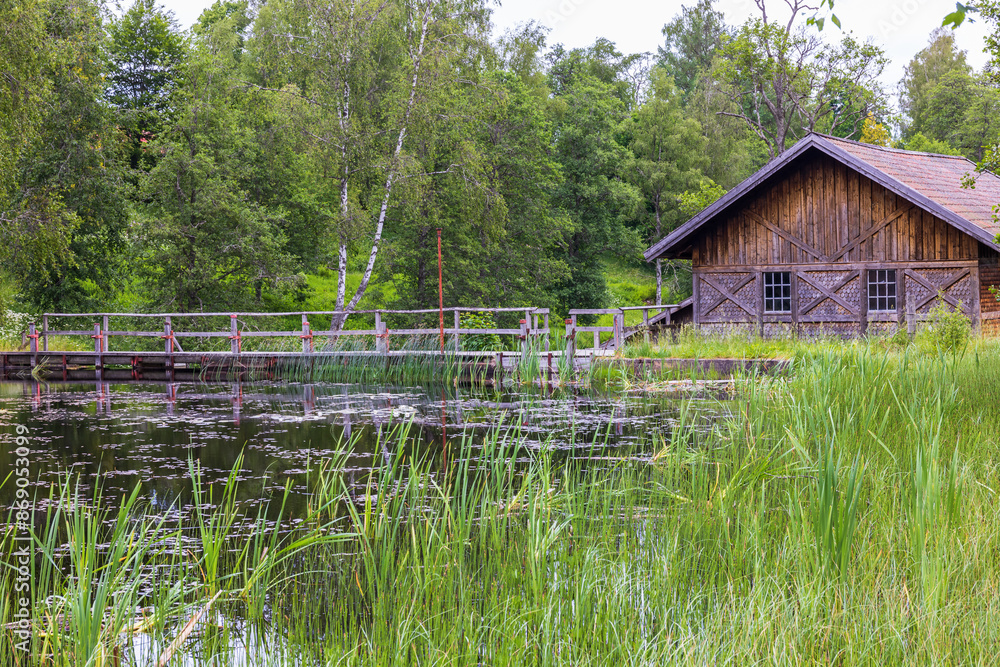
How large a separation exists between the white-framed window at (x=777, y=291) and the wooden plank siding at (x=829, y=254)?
17 centimetres

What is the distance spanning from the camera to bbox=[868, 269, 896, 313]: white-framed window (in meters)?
20.2

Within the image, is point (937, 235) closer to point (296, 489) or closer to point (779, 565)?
point (296, 489)

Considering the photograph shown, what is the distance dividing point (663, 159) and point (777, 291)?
21187mm

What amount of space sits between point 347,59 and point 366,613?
70.4 feet

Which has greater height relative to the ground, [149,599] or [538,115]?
[538,115]

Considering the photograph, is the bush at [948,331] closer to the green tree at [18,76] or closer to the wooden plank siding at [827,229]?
the wooden plank siding at [827,229]

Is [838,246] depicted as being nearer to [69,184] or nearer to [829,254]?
[829,254]

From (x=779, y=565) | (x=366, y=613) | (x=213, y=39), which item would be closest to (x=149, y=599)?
(x=366, y=613)

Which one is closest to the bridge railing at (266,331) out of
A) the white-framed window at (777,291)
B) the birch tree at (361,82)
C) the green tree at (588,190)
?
the birch tree at (361,82)

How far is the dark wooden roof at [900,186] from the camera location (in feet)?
60.2

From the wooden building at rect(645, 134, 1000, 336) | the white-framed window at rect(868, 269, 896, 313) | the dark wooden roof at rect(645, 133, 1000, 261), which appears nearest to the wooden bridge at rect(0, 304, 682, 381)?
the wooden building at rect(645, 134, 1000, 336)

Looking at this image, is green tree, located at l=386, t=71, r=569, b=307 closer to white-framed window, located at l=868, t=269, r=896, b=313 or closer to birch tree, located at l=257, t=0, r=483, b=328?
birch tree, located at l=257, t=0, r=483, b=328

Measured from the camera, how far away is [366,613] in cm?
489

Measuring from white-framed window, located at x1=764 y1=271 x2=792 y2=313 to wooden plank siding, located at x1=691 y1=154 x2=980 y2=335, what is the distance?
0.17 metres
